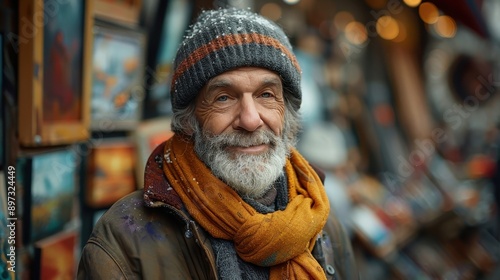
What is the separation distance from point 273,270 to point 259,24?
2.46 feet

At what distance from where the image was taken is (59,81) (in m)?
2.70

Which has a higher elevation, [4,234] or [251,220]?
[251,220]

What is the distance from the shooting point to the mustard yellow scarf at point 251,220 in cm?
184

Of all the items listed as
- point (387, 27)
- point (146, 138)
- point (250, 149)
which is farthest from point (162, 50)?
point (387, 27)

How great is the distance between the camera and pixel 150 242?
1.83 meters

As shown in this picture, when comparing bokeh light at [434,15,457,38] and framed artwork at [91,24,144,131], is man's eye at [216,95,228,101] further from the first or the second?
bokeh light at [434,15,457,38]

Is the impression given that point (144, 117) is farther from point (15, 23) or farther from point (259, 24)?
point (259, 24)

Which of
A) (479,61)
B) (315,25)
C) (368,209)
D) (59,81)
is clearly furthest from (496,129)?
(59,81)

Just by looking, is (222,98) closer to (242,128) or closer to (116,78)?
(242,128)

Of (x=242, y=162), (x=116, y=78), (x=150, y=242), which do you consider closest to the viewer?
(x=150, y=242)

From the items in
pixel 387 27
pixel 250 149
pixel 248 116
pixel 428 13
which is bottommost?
pixel 250 149

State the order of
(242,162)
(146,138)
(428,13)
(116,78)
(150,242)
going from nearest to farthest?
(150,242), (242,162), (116,78), (146,138), (428,13)

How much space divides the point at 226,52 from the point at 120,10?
149 cm

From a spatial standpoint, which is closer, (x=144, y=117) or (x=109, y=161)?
(x=109, y=161)
